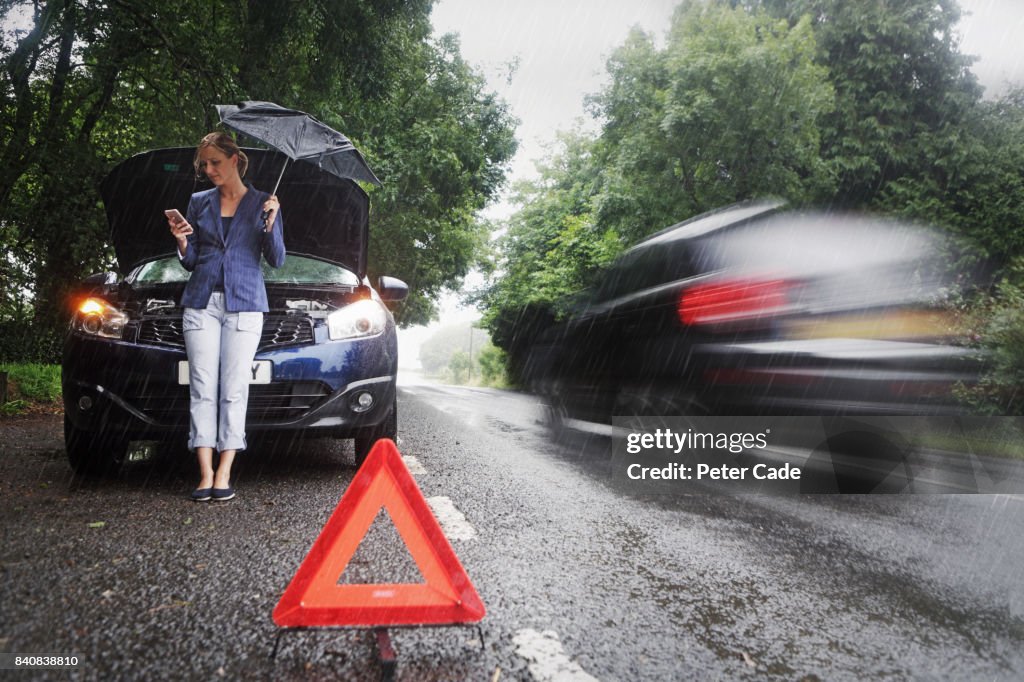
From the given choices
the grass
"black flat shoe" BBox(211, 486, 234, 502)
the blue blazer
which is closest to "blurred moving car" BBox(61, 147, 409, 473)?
the blue blazer

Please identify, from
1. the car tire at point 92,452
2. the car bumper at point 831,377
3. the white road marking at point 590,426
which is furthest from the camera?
the white road marking at point 590,426

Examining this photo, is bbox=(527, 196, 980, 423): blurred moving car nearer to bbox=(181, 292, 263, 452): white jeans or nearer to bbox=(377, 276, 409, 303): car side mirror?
bbox=(377, 276, 409, 303): car side mirror

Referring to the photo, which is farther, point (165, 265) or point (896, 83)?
point (896, 83)

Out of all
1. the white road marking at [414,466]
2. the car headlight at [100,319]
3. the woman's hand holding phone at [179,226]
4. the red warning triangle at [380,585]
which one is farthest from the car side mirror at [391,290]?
the red warning triangle at [380,585]

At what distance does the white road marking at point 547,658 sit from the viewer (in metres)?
1.75

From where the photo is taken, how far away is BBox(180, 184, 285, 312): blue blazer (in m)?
3.64

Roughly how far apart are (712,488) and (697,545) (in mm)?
1616

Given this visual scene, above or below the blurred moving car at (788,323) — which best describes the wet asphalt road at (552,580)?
below

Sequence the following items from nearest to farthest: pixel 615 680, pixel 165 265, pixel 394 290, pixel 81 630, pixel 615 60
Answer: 1. pixel 615 680
2. pixel 81 630
3. pixel 165 265
4. pixel 394 290
5. pixel 615 60

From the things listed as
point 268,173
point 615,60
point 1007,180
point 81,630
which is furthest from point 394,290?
point 1007,180

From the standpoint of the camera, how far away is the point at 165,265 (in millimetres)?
4500

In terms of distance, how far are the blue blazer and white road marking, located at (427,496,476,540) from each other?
1.47 meters

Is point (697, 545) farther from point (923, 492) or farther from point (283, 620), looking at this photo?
point (923, 492)

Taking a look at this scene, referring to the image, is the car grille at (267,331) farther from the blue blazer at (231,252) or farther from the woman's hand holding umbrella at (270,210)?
the woman's hand holding umbrella at (270,210)
